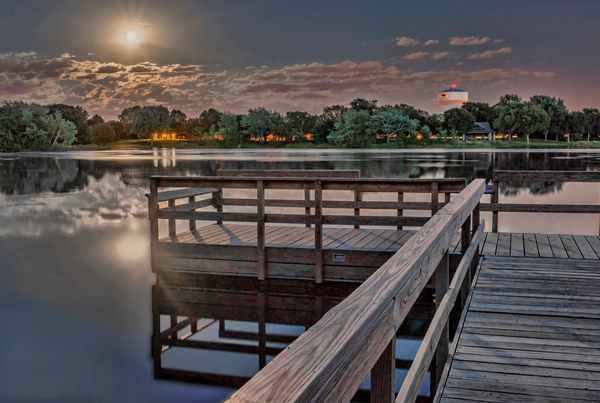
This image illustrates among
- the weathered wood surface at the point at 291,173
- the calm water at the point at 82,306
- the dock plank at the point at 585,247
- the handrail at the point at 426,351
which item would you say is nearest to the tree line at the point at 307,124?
the calm water at the point at 82,306

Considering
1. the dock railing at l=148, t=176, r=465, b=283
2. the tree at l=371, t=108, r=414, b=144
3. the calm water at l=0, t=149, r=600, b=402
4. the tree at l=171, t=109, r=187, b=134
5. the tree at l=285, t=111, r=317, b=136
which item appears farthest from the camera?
the tree at l=171, t=109, r=187, b=134

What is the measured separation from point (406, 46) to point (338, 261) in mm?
128391

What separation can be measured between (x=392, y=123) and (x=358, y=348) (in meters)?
110

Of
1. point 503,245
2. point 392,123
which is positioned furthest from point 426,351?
point 392,123

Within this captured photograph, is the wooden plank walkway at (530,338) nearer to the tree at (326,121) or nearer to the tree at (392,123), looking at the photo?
the tree at (392,123)

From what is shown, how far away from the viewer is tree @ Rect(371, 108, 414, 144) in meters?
107

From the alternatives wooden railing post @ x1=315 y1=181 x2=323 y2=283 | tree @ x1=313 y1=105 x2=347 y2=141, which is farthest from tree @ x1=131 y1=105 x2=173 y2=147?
wooden railing post @ x1=315 y1=181 x2=323 y2=283

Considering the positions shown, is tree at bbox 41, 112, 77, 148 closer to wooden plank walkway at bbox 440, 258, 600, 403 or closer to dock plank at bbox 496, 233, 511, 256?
dock plank at bbox 496, 233, 511, 256

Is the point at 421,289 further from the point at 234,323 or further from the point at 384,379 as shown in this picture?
the point at 234,323

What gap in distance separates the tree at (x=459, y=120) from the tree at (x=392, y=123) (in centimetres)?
1143

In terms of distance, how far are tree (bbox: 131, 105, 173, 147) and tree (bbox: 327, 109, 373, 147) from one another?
41.1 meters

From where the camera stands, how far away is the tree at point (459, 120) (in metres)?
115

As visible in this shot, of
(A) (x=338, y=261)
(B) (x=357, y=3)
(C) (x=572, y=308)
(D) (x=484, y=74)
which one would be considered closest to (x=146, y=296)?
(A) (x=338, y=261)

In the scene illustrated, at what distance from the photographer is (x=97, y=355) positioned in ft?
21.8
